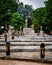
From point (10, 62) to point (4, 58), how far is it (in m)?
1.00

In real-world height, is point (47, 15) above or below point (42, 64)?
above

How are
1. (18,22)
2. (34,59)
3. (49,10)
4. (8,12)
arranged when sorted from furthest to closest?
(18,22)
(8,12)
(49,10)
(34,59)

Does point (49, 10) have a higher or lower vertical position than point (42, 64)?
higher

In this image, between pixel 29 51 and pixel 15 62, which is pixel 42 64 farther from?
pixel 29 51

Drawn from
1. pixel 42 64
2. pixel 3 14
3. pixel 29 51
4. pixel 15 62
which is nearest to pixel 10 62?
pixel 15 62

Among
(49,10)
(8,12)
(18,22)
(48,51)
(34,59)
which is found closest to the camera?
(34,59)

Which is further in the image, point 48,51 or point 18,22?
point 18,22

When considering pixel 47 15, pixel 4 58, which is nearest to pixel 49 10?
pixel 47 15

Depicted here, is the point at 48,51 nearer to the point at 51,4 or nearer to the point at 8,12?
the point at 51,4

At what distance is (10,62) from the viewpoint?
425 inches

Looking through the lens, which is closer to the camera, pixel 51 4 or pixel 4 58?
pixel 4 58

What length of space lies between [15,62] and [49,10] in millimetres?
28725

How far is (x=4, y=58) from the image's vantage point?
38.4 ft

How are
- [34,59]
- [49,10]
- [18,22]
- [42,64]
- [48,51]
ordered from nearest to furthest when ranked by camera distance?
[42,64], [34,59], [48,51], [49,10], [18,22]
